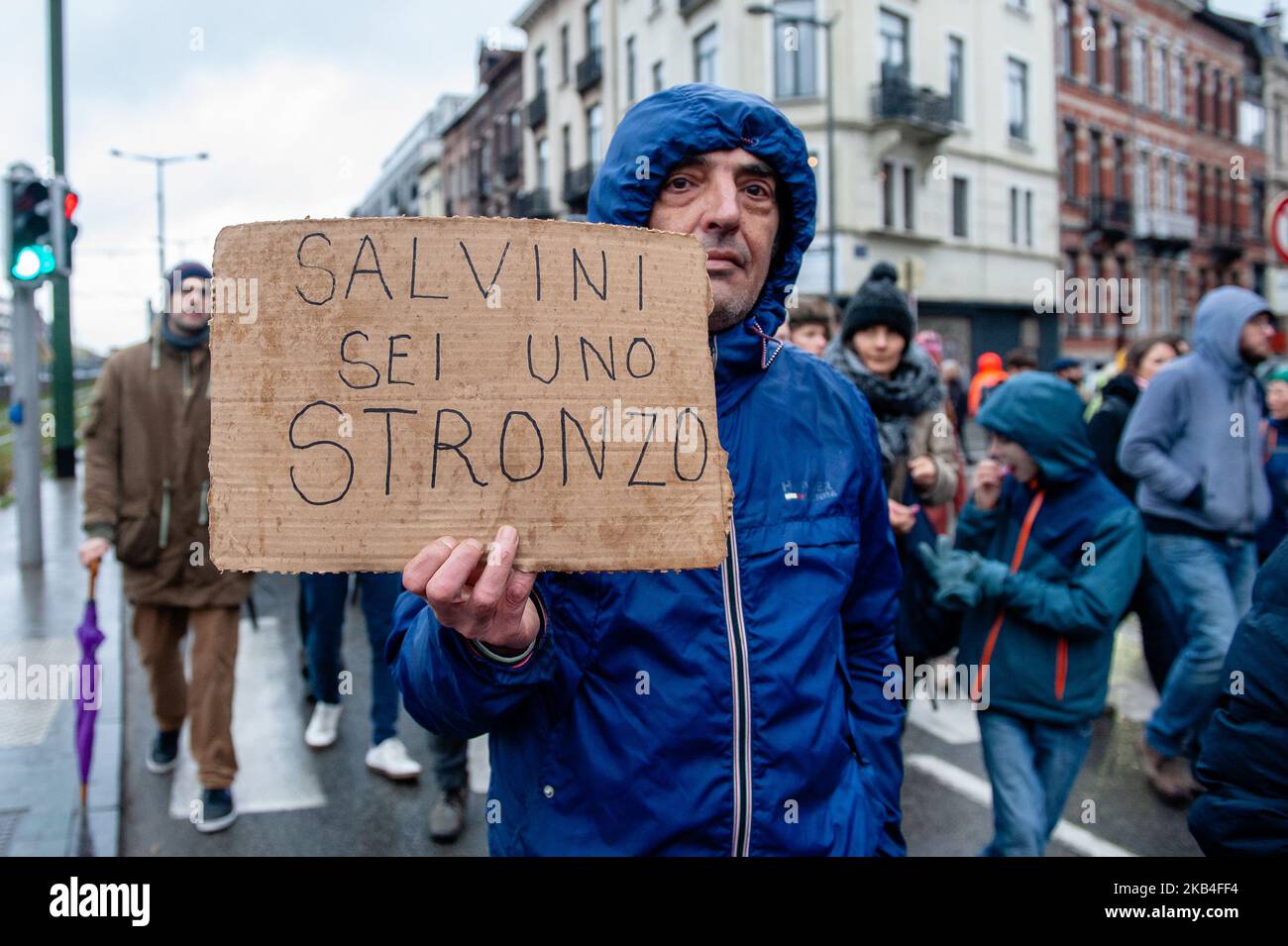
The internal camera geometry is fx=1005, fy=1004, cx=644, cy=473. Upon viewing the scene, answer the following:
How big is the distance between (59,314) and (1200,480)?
14.6m

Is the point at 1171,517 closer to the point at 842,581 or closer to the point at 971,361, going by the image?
the point at 842,581

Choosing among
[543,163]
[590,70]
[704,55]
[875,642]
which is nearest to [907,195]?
[704,55]

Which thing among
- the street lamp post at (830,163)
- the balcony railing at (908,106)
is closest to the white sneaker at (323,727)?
the street lamp post at (830,163)

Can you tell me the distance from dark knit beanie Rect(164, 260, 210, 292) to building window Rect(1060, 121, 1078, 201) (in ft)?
106

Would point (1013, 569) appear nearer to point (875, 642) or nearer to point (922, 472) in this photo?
point (922, 472)

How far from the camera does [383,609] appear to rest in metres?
4.48

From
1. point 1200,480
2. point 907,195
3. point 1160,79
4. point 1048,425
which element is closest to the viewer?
point 1048,425

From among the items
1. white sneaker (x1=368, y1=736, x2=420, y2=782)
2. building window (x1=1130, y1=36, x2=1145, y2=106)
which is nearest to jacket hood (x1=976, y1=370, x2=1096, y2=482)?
white sneaker (x1=368, y1=736, x2=420, y2=782)

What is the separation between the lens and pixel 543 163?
119 feet

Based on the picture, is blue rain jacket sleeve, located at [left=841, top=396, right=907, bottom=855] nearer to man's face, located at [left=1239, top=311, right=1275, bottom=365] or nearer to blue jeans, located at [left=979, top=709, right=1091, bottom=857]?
blue jeans, located at [left=979, top=709, right=1091, bottom=857]

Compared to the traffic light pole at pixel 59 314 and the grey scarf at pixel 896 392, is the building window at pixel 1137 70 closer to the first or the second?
the traffic light pole at pixel 59 314

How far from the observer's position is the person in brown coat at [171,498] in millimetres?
4133
